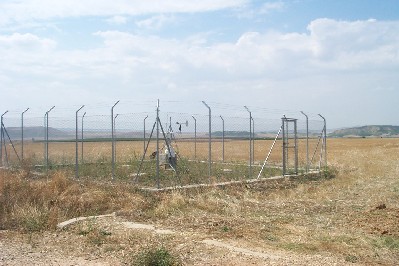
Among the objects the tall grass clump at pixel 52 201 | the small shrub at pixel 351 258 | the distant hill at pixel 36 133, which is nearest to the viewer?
the small shrub at pixel 351 258

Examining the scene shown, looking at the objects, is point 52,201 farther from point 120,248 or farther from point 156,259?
point 156,259

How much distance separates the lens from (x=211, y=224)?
9.88m

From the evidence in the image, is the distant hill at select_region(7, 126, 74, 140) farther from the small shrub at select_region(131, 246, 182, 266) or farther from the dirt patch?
the small shrub at select_region(131, 246, 182, 266)

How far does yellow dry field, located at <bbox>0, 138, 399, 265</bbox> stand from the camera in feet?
25.6

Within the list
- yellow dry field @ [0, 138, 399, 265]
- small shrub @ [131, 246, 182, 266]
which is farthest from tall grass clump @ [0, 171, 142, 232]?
small shrub @ [131, 246, 182, 266]

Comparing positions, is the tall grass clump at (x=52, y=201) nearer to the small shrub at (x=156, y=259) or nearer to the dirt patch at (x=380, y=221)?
the small shrub at (x=156, y=259)

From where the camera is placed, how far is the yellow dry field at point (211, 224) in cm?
781

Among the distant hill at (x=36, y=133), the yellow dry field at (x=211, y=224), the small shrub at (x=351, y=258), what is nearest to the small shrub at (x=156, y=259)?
the yellow dry field at (x=211, y=224)

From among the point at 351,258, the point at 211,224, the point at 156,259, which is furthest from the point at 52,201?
the point at 351,258

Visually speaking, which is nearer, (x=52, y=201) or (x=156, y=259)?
(x=156, y=259)

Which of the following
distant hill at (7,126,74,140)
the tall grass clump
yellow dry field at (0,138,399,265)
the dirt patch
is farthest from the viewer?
distant hill at (7,126,74,140)

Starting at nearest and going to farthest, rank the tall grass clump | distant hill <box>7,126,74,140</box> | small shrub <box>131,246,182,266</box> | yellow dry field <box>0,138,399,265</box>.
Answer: small shrub <box>131,246,182,266</box>
yellow dry field <box>0,138,399,265</box>
the tall grass clump
distant hill <box>7,126,74,140</box>

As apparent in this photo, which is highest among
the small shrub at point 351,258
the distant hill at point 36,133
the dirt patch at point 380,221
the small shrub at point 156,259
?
the distant hill at point 36,133

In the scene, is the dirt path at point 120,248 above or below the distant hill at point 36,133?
below
